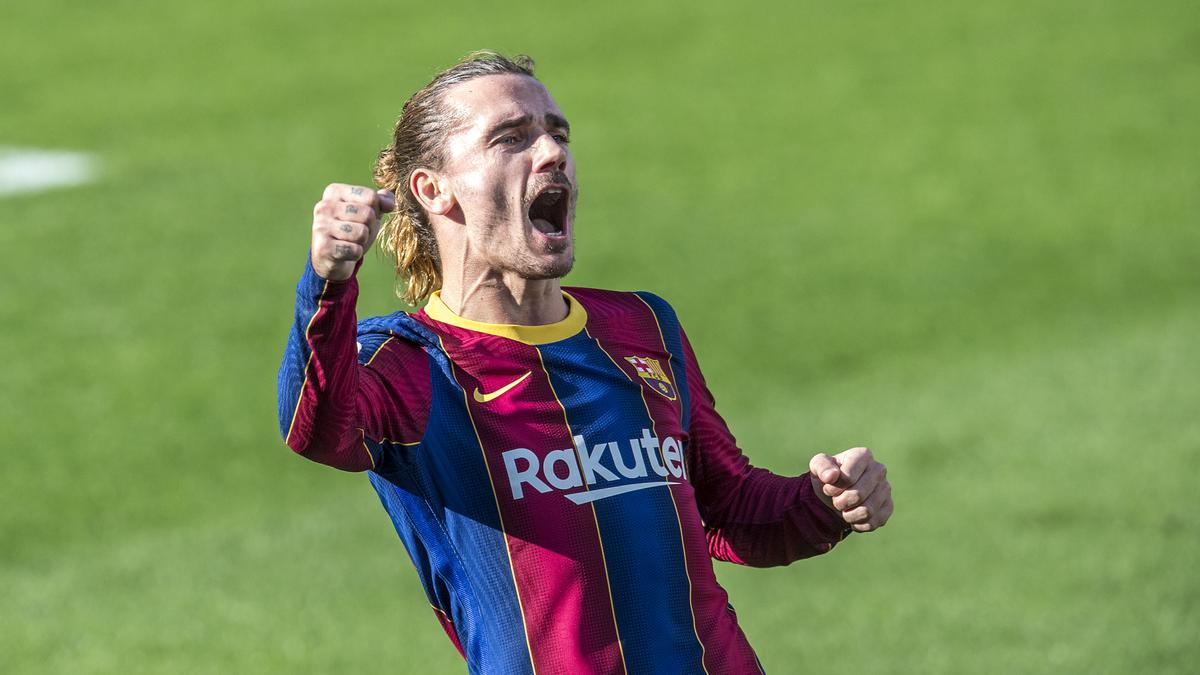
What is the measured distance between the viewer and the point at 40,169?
14367 millimetres

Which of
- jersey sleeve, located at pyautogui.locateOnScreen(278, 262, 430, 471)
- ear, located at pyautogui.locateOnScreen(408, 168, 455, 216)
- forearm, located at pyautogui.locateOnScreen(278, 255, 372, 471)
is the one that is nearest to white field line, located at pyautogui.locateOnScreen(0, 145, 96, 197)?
ear, located at pyautogui.locateOnScreen(408, 168, 455, 216)

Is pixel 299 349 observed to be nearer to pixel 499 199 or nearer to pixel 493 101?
pixel 499 199

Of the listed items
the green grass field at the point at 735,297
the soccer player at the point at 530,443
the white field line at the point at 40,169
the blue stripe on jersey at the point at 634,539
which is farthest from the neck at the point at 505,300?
the white field line at the point at 40,169

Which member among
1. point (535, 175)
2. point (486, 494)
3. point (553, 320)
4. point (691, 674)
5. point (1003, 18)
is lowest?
point (691, 674)

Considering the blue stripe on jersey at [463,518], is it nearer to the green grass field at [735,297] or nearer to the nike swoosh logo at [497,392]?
the nike swoosh logo at [497,392]

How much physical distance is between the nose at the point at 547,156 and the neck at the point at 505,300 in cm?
23

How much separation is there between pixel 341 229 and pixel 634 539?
92cm

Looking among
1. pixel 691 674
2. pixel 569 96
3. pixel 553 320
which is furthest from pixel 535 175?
pixel 569 96

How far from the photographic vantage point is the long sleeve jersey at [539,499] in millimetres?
3266

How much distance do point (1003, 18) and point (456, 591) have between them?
1430 cm

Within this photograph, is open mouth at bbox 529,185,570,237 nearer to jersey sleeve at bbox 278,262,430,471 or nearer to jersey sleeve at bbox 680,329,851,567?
jersey sleeve at bbox 680,329,851,567

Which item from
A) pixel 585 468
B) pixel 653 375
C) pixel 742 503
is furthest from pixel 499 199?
pixel 742 503

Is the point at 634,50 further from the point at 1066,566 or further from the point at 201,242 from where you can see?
the point at 1066,566

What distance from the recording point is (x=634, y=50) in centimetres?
1644
